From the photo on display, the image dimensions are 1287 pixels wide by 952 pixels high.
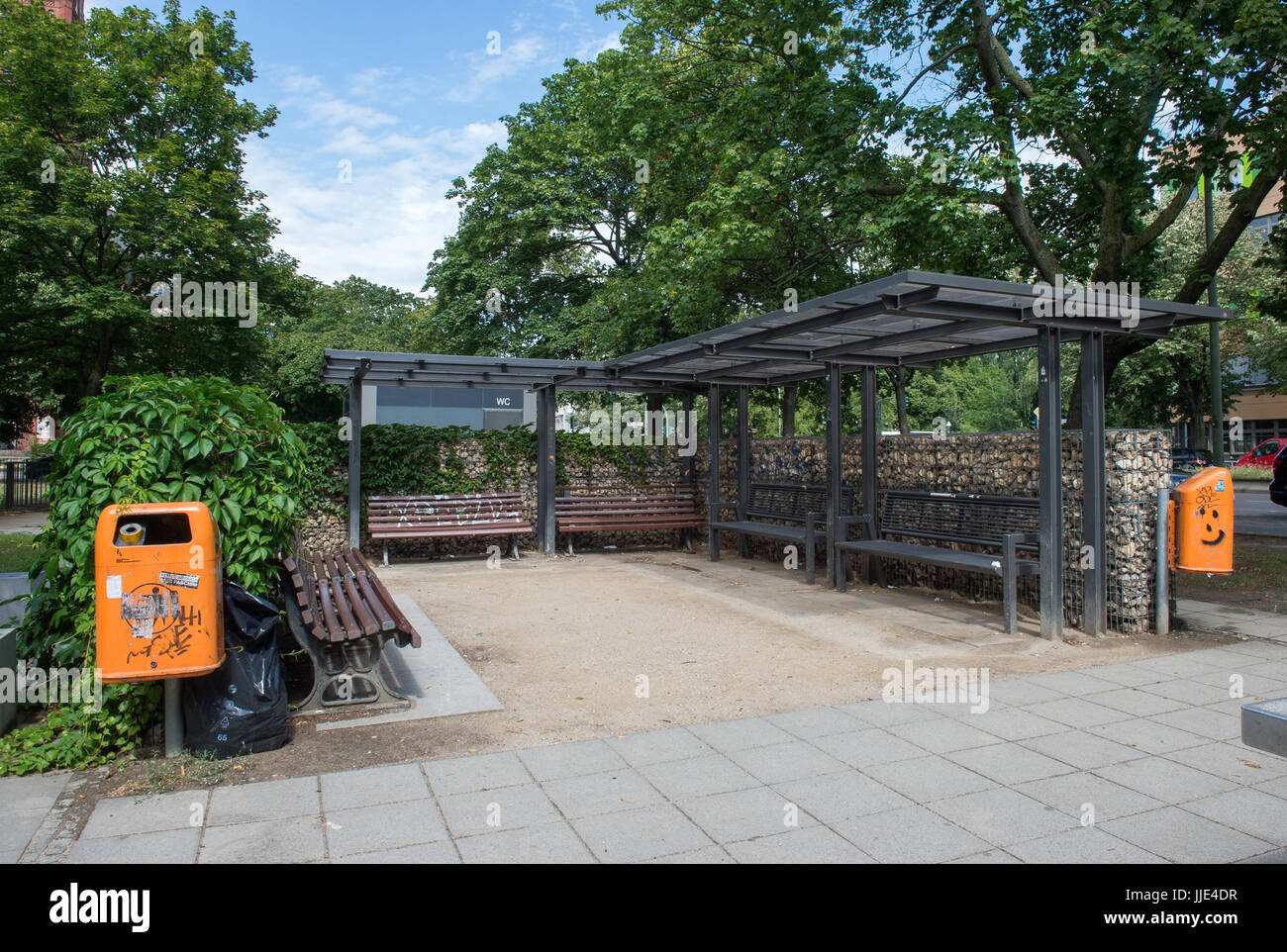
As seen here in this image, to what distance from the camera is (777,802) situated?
12.7ft

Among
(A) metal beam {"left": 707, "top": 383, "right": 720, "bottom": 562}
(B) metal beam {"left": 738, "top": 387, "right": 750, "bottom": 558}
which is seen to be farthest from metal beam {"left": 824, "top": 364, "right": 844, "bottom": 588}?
(A) metal beam {"left": 707, "top": 383, "right": 720, "bottom": 562}

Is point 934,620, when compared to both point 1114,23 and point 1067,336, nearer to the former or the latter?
point 1067,336

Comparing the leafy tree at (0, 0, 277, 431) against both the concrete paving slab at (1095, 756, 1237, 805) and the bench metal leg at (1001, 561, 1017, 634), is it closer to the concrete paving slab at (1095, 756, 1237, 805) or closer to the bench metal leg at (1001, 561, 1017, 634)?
the bench metal leg at (1001, 561, 1017, 634)

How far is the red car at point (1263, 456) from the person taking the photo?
3056cm

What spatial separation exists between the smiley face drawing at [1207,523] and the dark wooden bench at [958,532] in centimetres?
125

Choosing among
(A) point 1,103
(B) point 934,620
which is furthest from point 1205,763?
(A) point 1,103

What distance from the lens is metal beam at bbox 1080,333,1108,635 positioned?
7.32 m

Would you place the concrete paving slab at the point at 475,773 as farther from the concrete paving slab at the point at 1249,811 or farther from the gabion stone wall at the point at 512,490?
the gabion stone wall at the point at 512,490

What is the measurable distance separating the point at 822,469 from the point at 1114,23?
613 cm

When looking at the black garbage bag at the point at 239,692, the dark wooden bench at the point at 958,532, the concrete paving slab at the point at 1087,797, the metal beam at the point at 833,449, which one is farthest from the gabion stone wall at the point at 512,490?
the concrete paving slab at the point at 1087,797

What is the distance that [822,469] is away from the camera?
462 inches

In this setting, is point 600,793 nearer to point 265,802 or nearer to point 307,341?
point 265,802

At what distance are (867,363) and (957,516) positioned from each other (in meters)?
2.26

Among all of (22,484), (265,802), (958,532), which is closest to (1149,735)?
(958,532)
